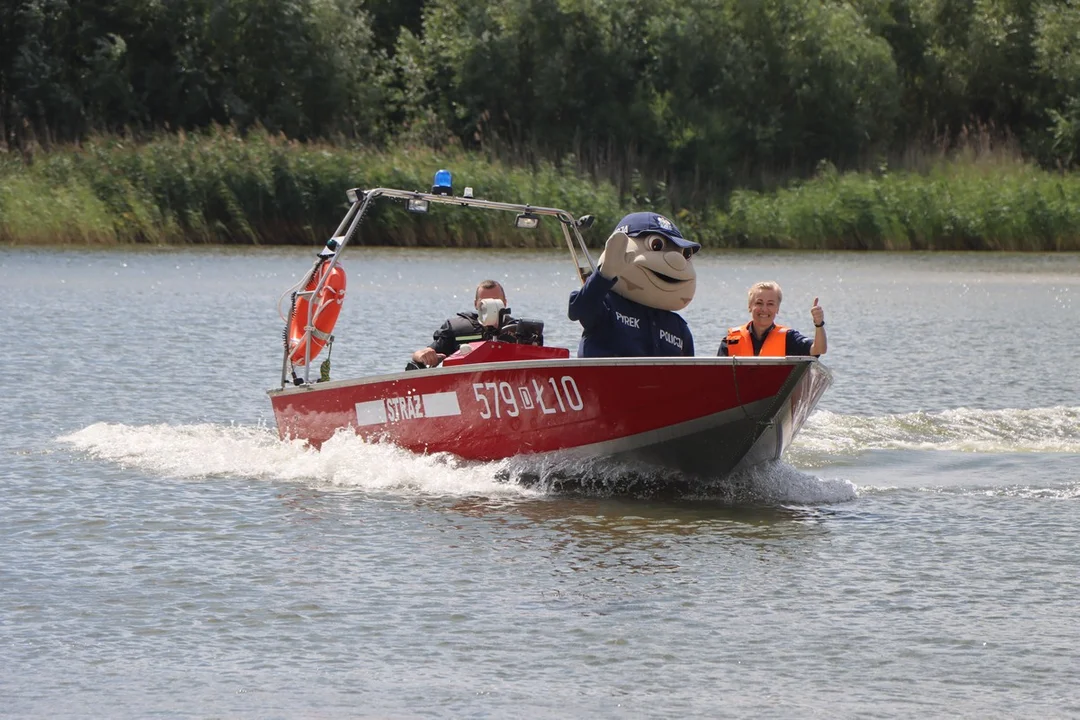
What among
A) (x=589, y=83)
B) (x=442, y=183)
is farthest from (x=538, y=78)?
(x=442, y=183)

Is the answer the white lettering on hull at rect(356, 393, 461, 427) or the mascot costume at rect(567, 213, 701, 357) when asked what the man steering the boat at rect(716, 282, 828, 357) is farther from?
the white lettering on hull at rect(356, 393, 461, 427)

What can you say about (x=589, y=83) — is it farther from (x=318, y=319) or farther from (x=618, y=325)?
(x=618, y=325)

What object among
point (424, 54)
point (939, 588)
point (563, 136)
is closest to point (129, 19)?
point (424, 54)

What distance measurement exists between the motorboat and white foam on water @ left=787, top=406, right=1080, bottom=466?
2.15 metres

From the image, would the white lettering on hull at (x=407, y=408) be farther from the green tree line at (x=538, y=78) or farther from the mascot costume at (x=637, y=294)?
the green tree line at (x=538, y=78)

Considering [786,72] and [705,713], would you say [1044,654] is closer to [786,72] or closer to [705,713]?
[705,713]

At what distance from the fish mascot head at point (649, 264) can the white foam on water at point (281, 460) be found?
53.4 inches

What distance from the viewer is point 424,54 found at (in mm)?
47469

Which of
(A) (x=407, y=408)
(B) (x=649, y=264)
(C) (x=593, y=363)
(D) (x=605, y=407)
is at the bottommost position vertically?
(A) (x=407, y=408)

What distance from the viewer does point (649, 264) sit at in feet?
35.0

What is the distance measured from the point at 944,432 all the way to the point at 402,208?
20.5 meters

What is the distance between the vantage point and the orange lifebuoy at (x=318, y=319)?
39.6 feet

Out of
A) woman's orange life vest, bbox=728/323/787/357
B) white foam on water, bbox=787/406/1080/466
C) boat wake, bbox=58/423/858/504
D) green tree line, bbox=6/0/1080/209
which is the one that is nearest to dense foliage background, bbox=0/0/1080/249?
green tree line, bbox=6/0/1080/209

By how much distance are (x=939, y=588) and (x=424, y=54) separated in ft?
133
